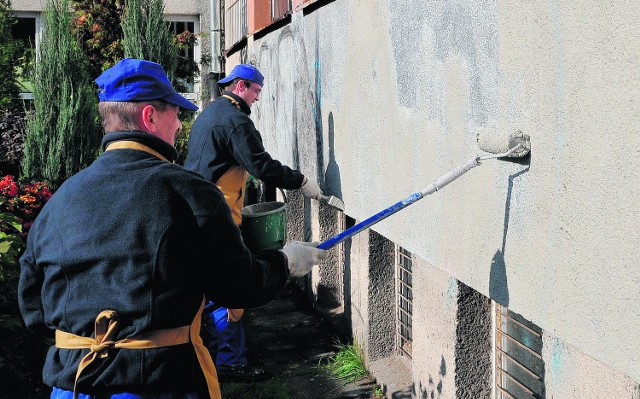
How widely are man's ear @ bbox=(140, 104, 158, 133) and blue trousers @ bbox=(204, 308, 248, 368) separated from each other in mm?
3351

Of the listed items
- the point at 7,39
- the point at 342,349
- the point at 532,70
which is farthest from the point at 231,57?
the point at 532,70

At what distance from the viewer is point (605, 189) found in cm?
256

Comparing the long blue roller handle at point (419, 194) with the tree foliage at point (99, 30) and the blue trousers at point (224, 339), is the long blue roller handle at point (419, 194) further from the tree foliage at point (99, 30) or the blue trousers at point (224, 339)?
the tree foliage at point (99, 30)

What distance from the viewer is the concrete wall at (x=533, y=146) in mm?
2500

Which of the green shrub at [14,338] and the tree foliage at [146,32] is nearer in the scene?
the green shrub at [14,338]

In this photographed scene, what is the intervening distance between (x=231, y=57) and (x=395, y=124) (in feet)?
28.7

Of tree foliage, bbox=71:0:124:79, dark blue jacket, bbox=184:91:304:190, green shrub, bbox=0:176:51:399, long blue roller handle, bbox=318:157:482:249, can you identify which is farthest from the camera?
tree foliage, bbox=71:0:124:79

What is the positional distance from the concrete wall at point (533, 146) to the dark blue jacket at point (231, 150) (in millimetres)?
609

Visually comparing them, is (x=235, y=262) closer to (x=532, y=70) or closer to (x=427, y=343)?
(x=532, y=70)

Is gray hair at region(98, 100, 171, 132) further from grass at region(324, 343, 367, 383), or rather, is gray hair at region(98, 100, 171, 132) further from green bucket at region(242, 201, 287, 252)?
grass at region(324, 343, 367, 383)

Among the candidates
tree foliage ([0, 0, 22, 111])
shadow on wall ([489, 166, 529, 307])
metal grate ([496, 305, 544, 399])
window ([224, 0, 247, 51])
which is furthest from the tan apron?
window ([224, 0, 247, 51])

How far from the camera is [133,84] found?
2703 mm

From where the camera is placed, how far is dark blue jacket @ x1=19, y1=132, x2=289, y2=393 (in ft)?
8.31

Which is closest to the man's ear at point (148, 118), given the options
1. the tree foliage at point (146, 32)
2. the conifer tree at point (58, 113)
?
the conifer tree at point (58, 113)
